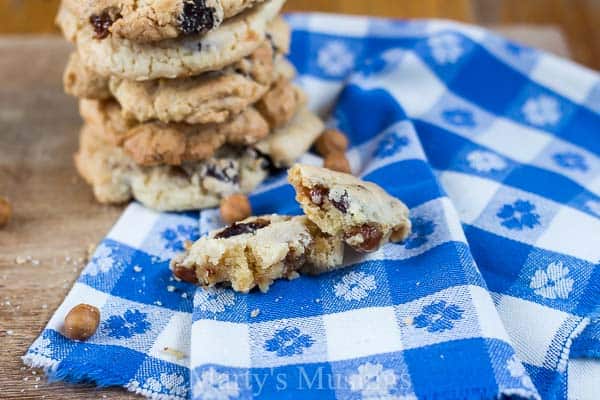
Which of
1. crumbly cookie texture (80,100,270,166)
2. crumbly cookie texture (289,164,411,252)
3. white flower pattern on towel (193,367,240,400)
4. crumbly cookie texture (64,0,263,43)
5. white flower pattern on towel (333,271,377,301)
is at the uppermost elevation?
crumbly cookie texture (64,0,263,43)

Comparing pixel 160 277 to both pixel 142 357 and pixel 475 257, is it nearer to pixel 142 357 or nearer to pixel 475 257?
pixel 142 357

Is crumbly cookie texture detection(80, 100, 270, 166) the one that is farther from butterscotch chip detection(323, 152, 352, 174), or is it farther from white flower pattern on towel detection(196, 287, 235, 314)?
white flower pattern on towel detection(196, 287, 235, 314)

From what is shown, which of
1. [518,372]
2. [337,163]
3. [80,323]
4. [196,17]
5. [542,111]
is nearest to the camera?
[518,372]

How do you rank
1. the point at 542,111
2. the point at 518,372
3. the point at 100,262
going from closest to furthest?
the point at 518,372 < the point at 100,262 < the point at 542,111

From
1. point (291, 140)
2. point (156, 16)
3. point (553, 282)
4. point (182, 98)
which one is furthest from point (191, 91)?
point (553, 282)

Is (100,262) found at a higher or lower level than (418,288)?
lower

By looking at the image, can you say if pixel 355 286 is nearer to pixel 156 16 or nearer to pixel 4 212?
pixel 156 16

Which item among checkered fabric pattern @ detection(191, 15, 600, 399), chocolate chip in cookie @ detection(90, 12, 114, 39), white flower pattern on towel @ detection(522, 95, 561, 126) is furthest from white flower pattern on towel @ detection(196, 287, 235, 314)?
white flower pattern on towel @ detection(522, 95, 561, 126)
